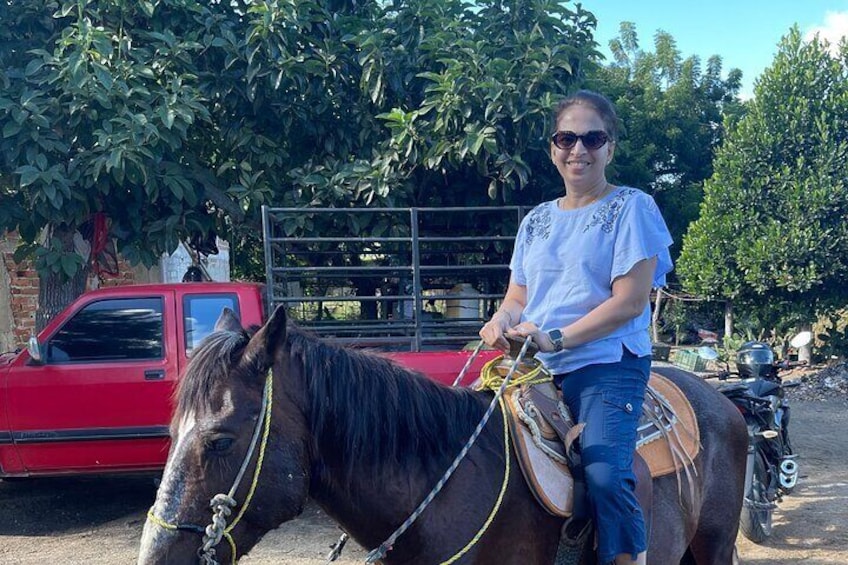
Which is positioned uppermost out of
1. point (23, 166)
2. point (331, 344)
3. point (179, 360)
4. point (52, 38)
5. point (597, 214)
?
point (52, 38)

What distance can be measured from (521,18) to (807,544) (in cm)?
509

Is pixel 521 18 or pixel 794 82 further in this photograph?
pixel 794 82

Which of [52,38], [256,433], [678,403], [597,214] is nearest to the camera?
[256,433]

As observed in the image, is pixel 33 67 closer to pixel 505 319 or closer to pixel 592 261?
pixel 505 319

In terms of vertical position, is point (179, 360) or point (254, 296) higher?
point (254, 296)

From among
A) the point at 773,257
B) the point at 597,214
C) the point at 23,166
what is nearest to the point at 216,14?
the point at 23,166

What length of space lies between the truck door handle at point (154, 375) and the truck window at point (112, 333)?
0.42ft

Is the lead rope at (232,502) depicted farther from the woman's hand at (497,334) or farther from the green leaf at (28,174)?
the green leaf at (28,174)

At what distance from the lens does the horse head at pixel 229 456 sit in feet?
5.21

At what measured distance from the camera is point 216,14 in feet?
20.4

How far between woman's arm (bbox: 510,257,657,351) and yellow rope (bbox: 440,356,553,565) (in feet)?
0.62

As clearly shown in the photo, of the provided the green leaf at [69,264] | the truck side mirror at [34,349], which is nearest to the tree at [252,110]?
the green leaf at [69,264]

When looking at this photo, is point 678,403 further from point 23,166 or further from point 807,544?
point 23,166

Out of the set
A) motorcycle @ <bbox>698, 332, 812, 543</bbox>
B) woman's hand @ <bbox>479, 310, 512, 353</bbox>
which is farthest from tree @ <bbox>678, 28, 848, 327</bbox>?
woman's hand @ <bbox>479, 310, 512, 353</bbox>
